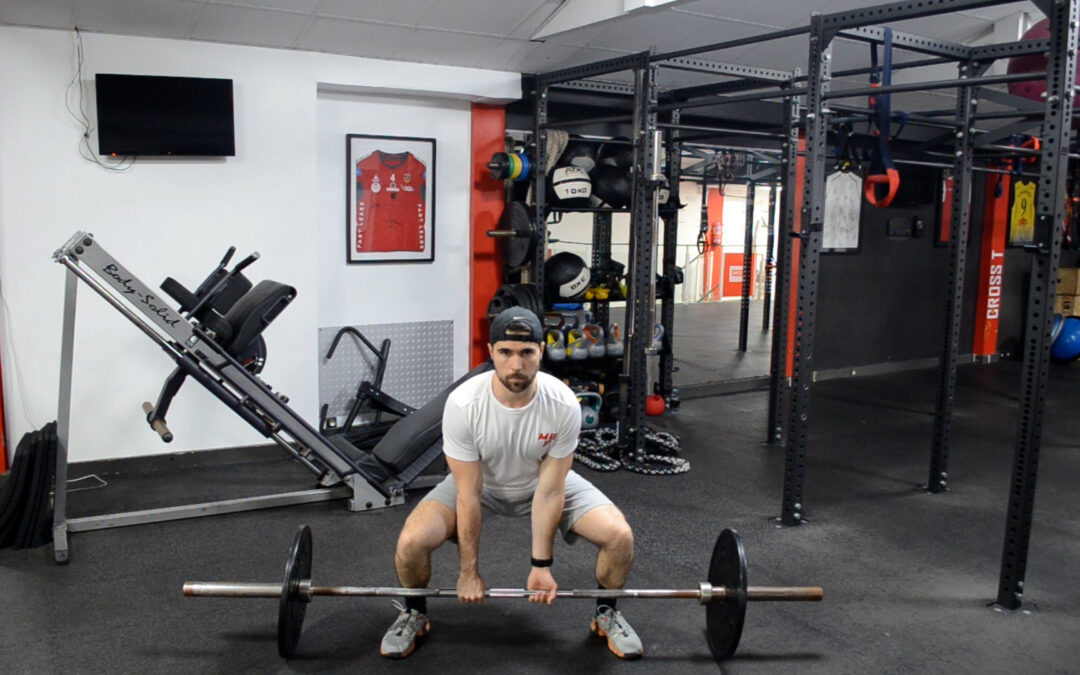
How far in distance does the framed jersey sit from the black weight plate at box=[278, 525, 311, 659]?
7.93ft

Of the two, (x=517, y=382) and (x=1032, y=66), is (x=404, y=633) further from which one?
(x=1032, y=66)

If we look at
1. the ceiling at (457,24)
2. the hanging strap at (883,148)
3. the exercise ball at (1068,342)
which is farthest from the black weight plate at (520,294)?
the exercise ball at (1068,342)

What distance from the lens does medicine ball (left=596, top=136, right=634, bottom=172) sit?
4.98 m

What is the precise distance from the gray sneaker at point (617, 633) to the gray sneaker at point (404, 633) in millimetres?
514

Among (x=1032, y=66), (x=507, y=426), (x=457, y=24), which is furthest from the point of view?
(x=457, y=24)

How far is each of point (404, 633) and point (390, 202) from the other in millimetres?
2752

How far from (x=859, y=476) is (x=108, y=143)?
3839mm

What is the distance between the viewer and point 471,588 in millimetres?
2205

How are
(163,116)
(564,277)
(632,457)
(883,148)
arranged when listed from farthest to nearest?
(564,277) → (632,457) → (163,116) → (883,148)

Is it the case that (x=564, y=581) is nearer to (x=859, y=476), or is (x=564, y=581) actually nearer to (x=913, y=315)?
(x=859, y=476)

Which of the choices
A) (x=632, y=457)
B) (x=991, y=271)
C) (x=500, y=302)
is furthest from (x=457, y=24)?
(x=991, y=271)

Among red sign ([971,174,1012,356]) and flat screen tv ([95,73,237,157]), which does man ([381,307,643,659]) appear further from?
red sign ([971,174,1012,356])

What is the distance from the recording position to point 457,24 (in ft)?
13.0

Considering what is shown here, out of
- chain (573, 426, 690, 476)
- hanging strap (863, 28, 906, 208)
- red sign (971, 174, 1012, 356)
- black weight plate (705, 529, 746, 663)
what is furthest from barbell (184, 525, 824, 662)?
red sign (971, 174, 1012, 356)
